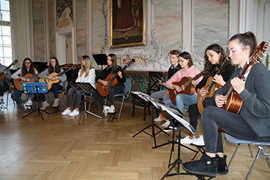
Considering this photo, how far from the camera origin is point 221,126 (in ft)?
6.07

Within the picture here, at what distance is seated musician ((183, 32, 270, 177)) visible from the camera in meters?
1.62

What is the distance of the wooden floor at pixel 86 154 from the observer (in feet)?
7.54

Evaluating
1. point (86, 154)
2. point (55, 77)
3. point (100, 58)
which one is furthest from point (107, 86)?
point (86, 154)

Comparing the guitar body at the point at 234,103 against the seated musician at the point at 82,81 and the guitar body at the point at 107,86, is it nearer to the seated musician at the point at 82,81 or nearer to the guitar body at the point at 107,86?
the guitar body at the point at 107,86

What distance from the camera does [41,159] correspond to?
8.73ft

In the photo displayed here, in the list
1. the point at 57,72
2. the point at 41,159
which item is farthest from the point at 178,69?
the point at 57,72

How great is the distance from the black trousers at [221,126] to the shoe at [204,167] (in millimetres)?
75

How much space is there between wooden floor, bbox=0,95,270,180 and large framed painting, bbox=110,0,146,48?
3002 millimetres

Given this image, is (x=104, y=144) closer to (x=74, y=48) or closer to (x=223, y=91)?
(x=223, y=91)

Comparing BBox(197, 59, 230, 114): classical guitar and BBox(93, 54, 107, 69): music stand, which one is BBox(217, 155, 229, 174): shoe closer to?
BBox(197, 59, 230, 114): classical guitar

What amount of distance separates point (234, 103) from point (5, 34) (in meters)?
11.7

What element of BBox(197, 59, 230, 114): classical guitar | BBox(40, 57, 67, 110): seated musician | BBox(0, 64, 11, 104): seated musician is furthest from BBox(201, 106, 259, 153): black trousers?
BBox(0, 64, 11, 104): seated musician

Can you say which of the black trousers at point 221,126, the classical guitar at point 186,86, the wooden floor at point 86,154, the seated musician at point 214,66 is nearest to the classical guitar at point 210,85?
the seated musician at point 214,66

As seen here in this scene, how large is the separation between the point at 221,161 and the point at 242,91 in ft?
2.21
